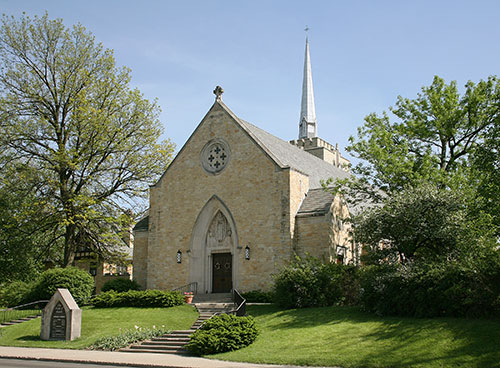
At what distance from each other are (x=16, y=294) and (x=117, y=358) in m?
15.7

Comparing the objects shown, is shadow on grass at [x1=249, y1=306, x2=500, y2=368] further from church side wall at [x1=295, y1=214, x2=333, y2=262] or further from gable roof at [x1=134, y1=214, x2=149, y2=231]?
gable roof at [x1=134, y1=214, x2=149, y2=231]

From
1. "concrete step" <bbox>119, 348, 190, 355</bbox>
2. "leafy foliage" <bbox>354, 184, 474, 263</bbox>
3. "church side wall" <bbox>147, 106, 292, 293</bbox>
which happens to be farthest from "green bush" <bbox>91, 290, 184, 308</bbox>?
"leafy foliage" <bbox>354, 184, 474, 263</bbox>

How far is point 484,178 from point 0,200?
2737 cm

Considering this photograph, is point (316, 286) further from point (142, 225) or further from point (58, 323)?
point (142, 225)

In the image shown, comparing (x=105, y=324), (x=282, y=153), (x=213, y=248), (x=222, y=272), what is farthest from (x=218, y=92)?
(x=105, y=324)

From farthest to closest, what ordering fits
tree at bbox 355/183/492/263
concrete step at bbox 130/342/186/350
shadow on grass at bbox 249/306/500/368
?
1. tree at bbox 355/183/492/263
2. concrete step at bbox 130/342/186/350
3. shadow on grass at bbox 249/306/500/368

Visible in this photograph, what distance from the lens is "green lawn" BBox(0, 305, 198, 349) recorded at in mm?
20578

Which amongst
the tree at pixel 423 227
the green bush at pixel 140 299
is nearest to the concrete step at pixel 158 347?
the green bush at pixel 140 299

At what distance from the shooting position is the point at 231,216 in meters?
28.6

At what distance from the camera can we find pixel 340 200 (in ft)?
89.8

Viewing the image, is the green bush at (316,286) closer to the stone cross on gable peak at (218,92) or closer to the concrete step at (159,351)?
the concrete step at (159,351)

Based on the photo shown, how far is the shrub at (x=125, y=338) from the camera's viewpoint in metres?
19.4

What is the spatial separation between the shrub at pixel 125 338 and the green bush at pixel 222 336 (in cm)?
291

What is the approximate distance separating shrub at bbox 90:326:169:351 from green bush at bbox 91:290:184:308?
466cm
